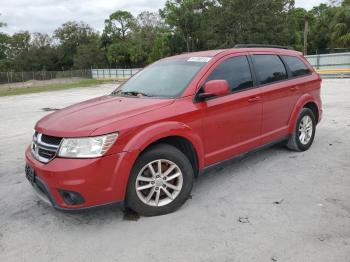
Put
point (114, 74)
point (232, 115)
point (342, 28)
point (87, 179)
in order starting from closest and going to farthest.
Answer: point (87, 179), point (232, 115), point (342, 28), point (114, 74)

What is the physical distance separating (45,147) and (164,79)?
5.58ft

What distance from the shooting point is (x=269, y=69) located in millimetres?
5141

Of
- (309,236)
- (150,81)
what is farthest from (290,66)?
(309,236)

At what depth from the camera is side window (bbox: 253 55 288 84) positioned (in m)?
4.95

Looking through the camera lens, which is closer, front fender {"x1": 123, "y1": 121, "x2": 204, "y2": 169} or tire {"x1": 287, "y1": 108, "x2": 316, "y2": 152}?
front fender {"x1": 123, "y1": 121, "x2": 204, "y2": 169}

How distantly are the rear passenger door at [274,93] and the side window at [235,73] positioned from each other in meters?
0.20

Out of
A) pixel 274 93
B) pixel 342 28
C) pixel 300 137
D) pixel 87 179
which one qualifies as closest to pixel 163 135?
pixel 87 179

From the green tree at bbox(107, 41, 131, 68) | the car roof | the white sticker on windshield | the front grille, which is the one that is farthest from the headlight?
the green tree at bbox(107, 41, 131, 68)

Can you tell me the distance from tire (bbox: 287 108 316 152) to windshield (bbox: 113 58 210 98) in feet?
6.94

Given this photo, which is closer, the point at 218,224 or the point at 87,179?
the point at 87,179

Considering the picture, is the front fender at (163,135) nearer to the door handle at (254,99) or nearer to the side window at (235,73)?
the side window at (235,73)

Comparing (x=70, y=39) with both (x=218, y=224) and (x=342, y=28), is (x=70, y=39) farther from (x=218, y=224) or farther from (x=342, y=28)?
(x=218, y=224)

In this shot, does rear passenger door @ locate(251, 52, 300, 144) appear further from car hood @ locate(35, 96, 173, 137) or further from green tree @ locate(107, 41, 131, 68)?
green tree @ locate(107, 41, 131, 68)

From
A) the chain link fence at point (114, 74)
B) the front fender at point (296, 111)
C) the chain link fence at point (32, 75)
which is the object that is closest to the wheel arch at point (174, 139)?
the front fender at point (296, 111)
